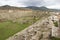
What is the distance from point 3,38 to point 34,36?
26.4 feet

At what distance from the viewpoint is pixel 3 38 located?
3303 centimetres

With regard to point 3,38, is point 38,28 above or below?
above

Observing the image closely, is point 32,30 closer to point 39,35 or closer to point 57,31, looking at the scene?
point 39,35

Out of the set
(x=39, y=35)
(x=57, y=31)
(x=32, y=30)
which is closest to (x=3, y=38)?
(x=32, y=30)

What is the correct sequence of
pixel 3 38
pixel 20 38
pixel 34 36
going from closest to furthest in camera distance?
1. pixel 34 36
2. pixel 20 38
3. pixel 3 38

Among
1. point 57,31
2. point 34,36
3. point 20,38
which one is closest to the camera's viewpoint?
point 57,31

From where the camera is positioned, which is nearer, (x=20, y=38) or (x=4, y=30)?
(x=20, y=38)

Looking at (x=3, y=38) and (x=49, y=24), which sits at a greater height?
(x=49, y=24)

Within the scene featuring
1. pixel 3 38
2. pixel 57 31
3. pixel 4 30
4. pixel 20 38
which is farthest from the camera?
pixel 4 30

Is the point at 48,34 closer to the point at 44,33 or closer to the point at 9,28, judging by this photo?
the point at 44,33

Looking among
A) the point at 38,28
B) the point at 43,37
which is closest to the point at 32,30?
the point at 38,28

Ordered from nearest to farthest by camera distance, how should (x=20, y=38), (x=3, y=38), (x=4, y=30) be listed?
(x=20, y=38) < (x=3, y=38) < (x=4, y=30)

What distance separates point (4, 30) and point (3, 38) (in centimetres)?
564

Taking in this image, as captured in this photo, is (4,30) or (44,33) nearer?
(44,33)
